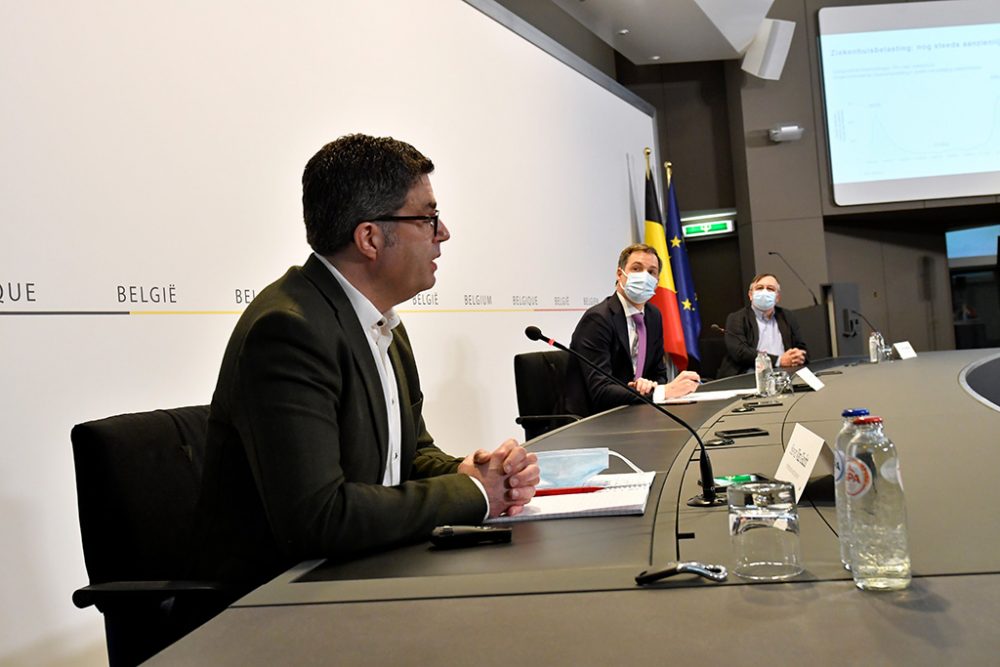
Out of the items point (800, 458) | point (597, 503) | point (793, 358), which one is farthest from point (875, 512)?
point (793, 358)

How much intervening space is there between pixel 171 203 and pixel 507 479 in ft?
5.44

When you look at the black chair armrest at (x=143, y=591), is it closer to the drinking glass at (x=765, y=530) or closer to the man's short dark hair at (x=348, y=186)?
the man's short dark hair at (x=348, y=186)

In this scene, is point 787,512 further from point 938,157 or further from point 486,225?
point 938,157

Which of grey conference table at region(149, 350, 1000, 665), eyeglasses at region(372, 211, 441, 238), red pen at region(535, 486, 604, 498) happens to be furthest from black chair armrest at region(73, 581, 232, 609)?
eyeglasses at region(372, 211, 441, 238)

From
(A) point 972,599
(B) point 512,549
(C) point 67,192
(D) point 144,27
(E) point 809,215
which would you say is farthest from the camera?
(E) point 809,215

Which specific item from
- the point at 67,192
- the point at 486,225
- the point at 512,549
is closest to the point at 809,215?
the point at 486,225

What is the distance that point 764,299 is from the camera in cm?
570

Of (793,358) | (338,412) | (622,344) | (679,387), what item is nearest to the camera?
(338,412)

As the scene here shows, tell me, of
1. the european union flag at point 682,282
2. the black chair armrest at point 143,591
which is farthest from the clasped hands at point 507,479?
the european union flag at point 682,282

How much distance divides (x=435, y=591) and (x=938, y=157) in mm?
8039

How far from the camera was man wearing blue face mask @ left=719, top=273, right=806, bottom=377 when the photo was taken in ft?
18.7

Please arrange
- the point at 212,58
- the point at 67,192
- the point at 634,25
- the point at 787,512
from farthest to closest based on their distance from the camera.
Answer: the point at 634,25 → the point at 212,58 → the point at 67,192 → the point at 787,512

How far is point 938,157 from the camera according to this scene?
7.84m

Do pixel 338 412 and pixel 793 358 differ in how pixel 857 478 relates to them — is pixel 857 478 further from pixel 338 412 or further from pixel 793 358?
pixel 793 358
